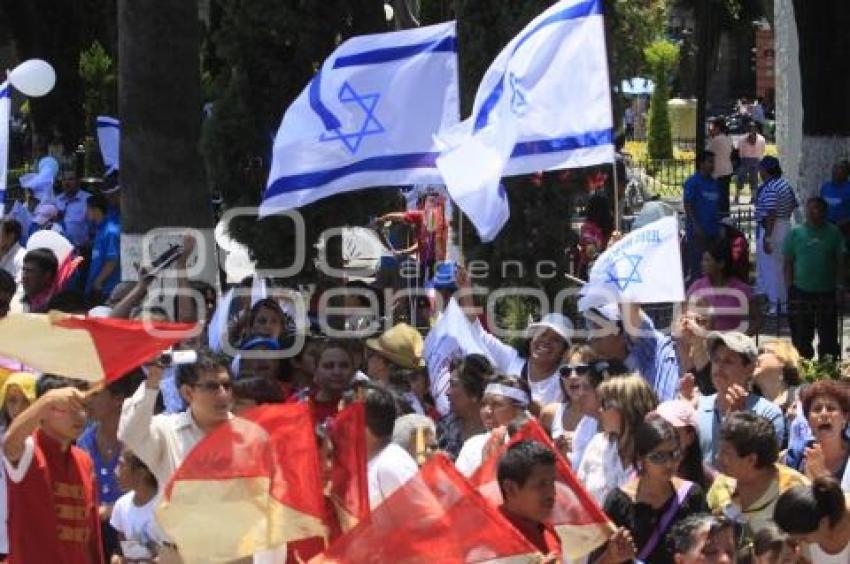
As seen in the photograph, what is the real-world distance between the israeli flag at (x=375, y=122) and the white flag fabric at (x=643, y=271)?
1.26 meters

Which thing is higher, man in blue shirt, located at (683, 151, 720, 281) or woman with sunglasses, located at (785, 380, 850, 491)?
woman with sunglasses, located at (785, 380, 850, 491)

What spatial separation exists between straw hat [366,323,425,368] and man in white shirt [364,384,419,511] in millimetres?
2181

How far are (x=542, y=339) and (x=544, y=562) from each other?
316cm

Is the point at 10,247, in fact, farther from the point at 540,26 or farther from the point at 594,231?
the point at 540,26

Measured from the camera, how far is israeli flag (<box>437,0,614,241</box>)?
368 inches

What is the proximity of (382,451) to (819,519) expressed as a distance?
1853 millimetres

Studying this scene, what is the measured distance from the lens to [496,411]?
26.6 ft

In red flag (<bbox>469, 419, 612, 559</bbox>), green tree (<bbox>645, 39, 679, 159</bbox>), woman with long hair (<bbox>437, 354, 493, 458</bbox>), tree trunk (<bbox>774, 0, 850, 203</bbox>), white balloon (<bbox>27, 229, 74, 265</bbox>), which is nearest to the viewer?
red flag (<bbox>469, 419, 612, 559</bbox>)

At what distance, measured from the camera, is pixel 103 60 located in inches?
1246

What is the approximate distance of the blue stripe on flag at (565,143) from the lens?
9.36 m

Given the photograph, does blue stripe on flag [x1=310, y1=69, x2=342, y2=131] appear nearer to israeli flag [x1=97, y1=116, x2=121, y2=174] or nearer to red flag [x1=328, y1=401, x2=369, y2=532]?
red flag [x1=328, y1=401, x2=369, y2=532]

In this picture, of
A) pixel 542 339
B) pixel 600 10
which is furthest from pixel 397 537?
pixel 600 10

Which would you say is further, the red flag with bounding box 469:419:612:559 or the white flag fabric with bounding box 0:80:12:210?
the white flag fabric with bounding box 0:80:12:210

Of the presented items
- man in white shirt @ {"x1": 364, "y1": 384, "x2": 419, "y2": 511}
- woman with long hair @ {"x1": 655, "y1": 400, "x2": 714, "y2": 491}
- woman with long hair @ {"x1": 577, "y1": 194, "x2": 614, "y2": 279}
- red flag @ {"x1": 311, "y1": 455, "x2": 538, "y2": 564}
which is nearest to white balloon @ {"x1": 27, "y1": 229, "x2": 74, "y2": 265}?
woman with long hair @ {"x1": 577, "y1": 194, "x2": 614, "y2": 279}
